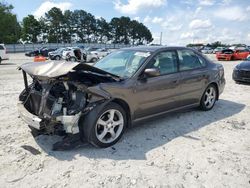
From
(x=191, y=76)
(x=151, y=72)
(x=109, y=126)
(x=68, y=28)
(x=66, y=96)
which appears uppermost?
(x=68, y=28)

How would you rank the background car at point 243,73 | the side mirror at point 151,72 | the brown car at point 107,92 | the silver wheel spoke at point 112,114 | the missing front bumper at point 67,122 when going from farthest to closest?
the background car at point 243,73 < the side mirror at point 151,72 < the silver wheel spoke at point 112,114 < the brown car at point 107,92 < the missing front bumper at point 67,122

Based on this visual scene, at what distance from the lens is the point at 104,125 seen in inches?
153

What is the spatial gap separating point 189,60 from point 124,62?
158 cm

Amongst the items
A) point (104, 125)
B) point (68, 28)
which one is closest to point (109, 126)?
point (104, 125)

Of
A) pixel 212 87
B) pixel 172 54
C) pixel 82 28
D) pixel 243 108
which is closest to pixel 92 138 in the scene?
pixel 172 54

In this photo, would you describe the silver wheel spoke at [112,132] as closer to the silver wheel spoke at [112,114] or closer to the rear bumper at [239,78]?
the silver wheel spoke at [112,114]

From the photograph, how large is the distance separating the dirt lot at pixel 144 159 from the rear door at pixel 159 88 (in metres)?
0.45

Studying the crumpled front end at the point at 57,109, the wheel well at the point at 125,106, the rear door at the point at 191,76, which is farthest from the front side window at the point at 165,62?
the crumpled front end at the point at 57,109

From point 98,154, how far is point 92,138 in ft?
0.82

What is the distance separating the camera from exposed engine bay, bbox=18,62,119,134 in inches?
141

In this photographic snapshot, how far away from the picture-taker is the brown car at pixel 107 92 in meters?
3.65

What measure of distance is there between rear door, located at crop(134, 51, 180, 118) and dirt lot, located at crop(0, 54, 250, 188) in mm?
446

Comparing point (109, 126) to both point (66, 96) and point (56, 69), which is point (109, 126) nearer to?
point (66, 96)

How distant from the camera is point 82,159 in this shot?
11.6ft
